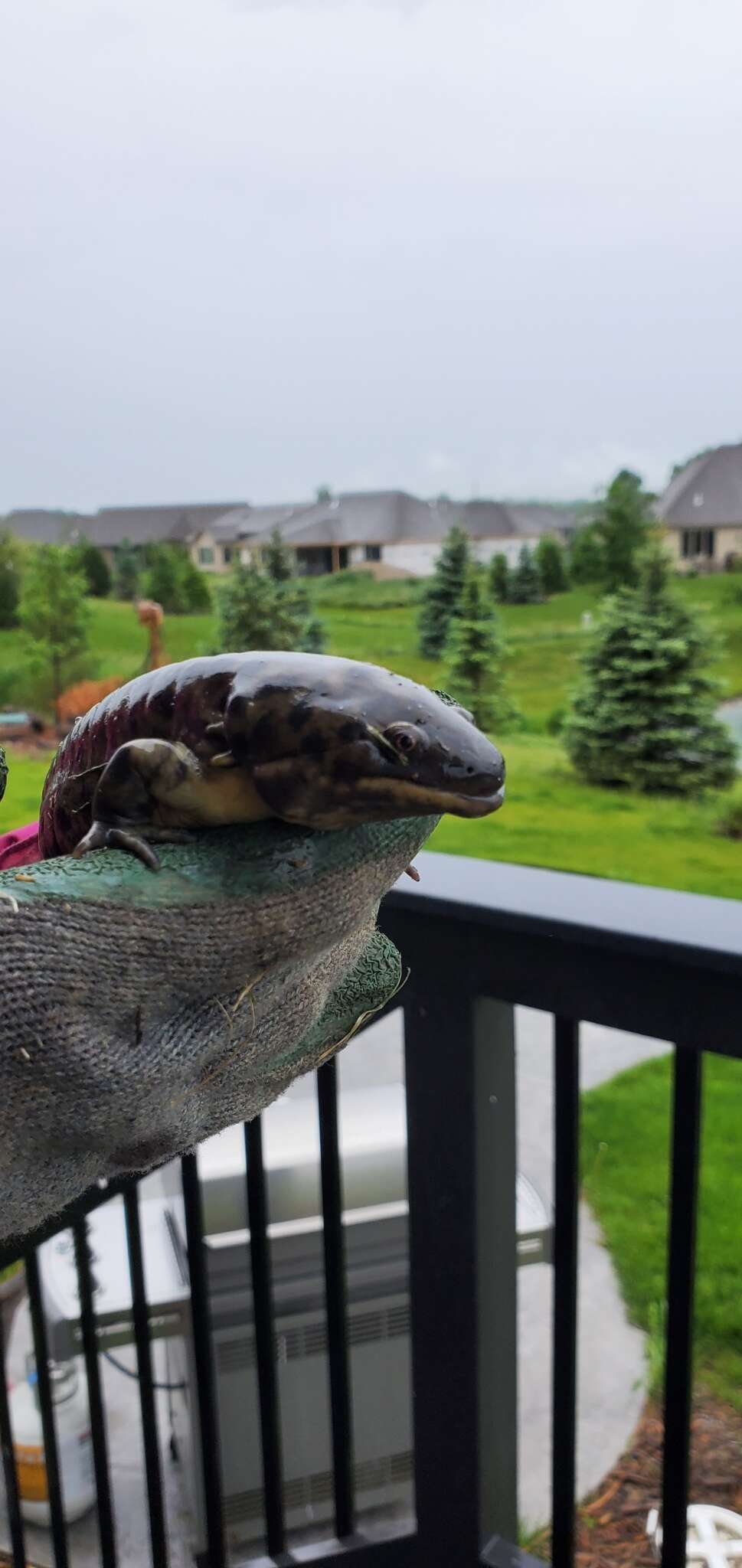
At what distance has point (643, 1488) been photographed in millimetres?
2615

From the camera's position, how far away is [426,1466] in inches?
39.5

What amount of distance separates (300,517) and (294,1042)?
10.9 metres

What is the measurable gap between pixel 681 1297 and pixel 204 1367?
43 cm

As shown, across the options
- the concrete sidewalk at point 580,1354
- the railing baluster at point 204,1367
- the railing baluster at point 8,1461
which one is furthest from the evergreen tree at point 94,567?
the railing baluster at point 204,1367

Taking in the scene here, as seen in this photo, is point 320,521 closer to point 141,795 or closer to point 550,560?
point 550,560

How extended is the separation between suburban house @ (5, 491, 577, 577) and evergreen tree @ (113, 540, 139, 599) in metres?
0.20

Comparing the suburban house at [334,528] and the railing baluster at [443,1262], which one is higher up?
the suburban house at [334,528]

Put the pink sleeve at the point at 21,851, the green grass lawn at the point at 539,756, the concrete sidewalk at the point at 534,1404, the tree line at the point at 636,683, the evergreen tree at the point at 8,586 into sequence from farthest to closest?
1. the evergreen tree at the point at 8,586
2. the tree line at the point at 636,683
3. the green grass lawn at the point at 539,756
4. the concrete sidewalk at the point at 534,1404
5. the pink sleeve at the point at 21,851

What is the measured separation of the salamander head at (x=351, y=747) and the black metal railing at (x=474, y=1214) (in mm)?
333

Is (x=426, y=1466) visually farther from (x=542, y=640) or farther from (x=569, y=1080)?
(x=542, y=640)

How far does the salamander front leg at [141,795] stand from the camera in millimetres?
499

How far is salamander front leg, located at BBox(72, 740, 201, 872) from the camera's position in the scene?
50 centimetres

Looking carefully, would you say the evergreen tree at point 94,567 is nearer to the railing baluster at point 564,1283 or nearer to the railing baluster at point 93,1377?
the railing baluster at point 93,1377

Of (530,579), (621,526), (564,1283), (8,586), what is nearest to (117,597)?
(8,586)
